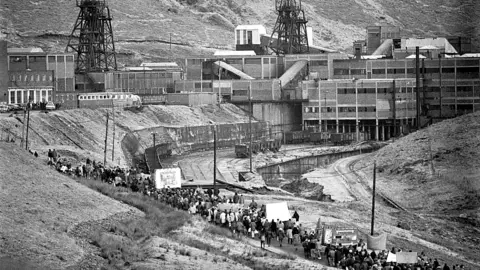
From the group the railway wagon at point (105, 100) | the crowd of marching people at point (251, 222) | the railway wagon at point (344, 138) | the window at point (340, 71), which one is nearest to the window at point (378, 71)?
the window at point (340, 71)

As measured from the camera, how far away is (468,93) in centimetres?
11050

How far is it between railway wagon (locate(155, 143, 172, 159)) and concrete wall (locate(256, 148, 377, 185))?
4.82 meters

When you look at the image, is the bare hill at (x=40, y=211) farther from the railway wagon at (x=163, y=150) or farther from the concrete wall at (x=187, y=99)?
the concrete wall at (x=187, y=99)

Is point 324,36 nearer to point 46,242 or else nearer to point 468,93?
point 468,93

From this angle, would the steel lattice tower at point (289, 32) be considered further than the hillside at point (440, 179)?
Yes

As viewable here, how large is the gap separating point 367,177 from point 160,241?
37.3 m

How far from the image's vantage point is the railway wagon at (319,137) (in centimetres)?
10494

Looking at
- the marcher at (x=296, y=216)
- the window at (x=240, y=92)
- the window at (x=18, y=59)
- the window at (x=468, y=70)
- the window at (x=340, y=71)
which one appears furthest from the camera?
→ the window at (x=340, y=71)

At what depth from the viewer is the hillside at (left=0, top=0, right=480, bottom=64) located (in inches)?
6378

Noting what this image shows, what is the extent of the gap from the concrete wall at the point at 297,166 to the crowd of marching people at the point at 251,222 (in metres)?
24.7

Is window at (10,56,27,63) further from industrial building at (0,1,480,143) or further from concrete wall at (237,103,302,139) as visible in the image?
concrete wall at (237,103,302,139)

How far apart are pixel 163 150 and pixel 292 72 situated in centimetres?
3794

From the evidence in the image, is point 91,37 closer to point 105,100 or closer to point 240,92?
point 240,92

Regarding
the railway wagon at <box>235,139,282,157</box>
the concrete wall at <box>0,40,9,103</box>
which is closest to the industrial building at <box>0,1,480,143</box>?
the railway wagon at <box>235,139,282,157</box>
